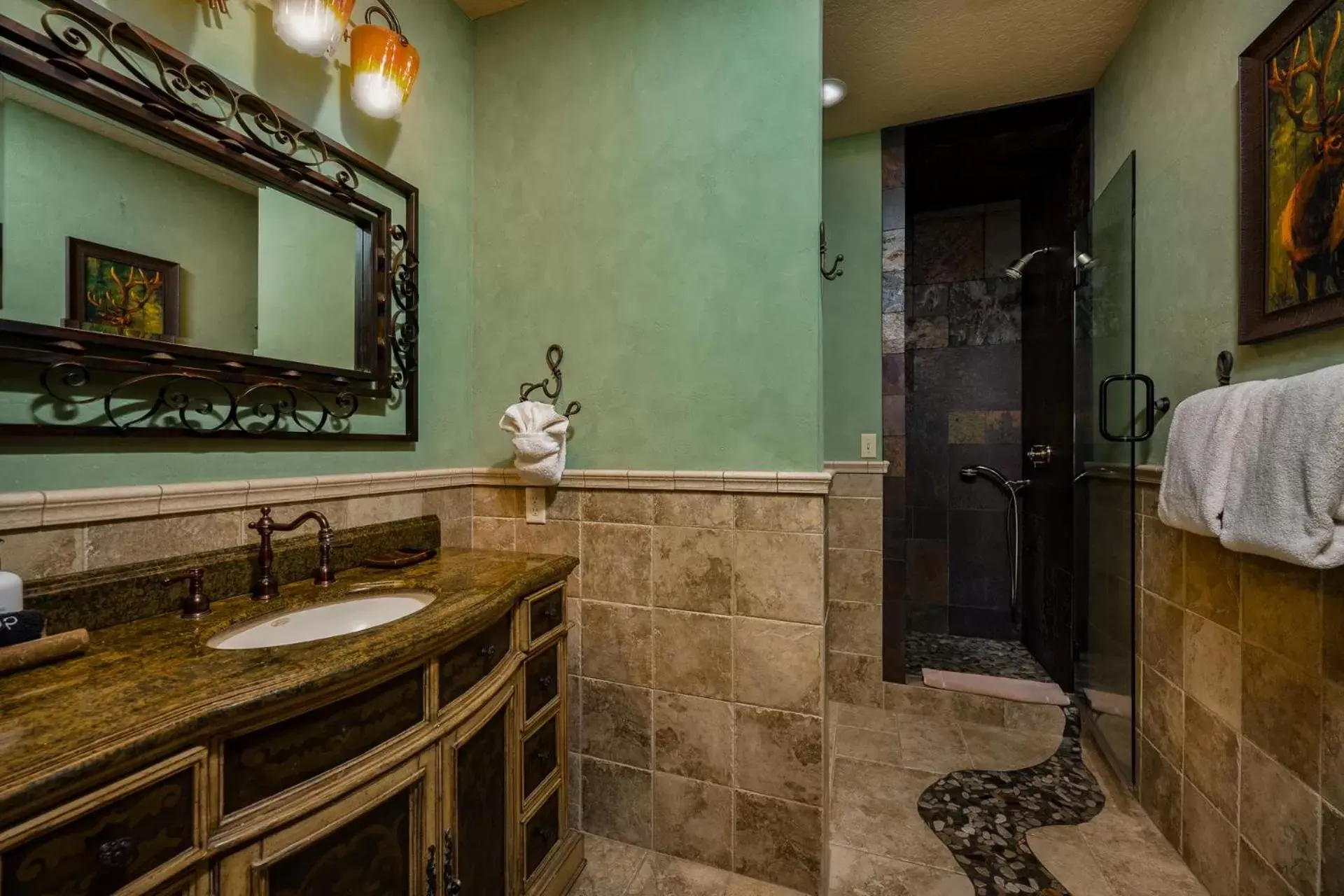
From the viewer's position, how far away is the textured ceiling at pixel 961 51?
68.7 inches

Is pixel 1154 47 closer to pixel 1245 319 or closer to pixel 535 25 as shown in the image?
pixel 1245 319

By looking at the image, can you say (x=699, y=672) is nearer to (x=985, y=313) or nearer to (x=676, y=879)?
(x=676, y=879)

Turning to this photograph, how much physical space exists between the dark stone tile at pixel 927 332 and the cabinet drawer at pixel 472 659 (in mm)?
2855

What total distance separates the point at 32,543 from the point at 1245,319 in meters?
2.65

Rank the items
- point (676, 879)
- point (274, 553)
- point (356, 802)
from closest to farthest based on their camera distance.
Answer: point (356, 802), point (274, 553), point (676, 879)

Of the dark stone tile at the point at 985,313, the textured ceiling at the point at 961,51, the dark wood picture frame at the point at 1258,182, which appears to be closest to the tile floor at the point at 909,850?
the dark wood picture frame at the point at 1258,182

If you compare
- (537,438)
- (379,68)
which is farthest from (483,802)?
(379,68)

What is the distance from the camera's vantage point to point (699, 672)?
4.77 feet

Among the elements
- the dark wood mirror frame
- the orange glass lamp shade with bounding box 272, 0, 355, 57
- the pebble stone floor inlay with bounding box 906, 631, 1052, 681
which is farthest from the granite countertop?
the pebble stone floor inlay with bounding box 906, 631, 1052, 681

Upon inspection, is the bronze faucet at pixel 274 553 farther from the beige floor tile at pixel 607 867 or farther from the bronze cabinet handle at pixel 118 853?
the beige floor tile at pixel 607 867

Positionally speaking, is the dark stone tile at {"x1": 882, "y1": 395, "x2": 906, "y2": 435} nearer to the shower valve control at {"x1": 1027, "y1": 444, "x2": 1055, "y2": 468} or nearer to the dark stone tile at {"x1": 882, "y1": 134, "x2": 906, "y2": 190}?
the shower valve control at {"x1": 1027, "y1": 444, "x2": 1055, "y2": 468}

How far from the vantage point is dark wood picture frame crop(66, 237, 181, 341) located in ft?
2.86

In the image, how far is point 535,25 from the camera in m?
1.66

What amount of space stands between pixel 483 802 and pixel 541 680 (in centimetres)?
28
